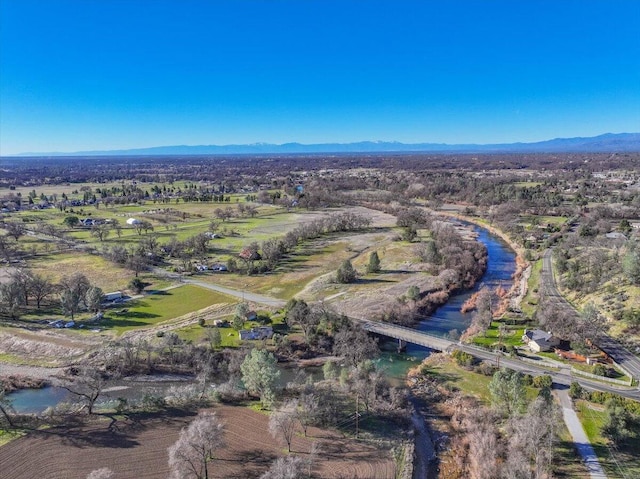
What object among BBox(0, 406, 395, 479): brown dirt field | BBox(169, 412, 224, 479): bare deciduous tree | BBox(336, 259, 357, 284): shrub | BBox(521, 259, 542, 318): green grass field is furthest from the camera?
BBox(336, 259, 357, 284): shrub

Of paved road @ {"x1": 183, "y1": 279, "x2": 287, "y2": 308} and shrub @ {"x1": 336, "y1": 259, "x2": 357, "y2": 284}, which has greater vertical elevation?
shrub @ {"x1": 336, "y1": 259, "x2": 357, "y2": 284}

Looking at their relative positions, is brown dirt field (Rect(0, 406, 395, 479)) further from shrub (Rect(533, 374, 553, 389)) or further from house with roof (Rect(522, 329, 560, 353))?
house with roof (Rect(522, 329, 560, 353))

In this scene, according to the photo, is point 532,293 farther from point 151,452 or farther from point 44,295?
point 44,295

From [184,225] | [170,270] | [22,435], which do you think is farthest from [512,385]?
[184,225]

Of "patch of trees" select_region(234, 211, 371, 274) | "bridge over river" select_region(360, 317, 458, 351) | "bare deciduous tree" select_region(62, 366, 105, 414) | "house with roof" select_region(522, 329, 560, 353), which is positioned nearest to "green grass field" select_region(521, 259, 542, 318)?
"house with roof" select_region(522, 329, 560, 353)

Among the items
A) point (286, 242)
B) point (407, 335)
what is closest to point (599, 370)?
point (407, 335)

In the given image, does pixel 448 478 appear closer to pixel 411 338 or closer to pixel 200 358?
pixel 411 338
